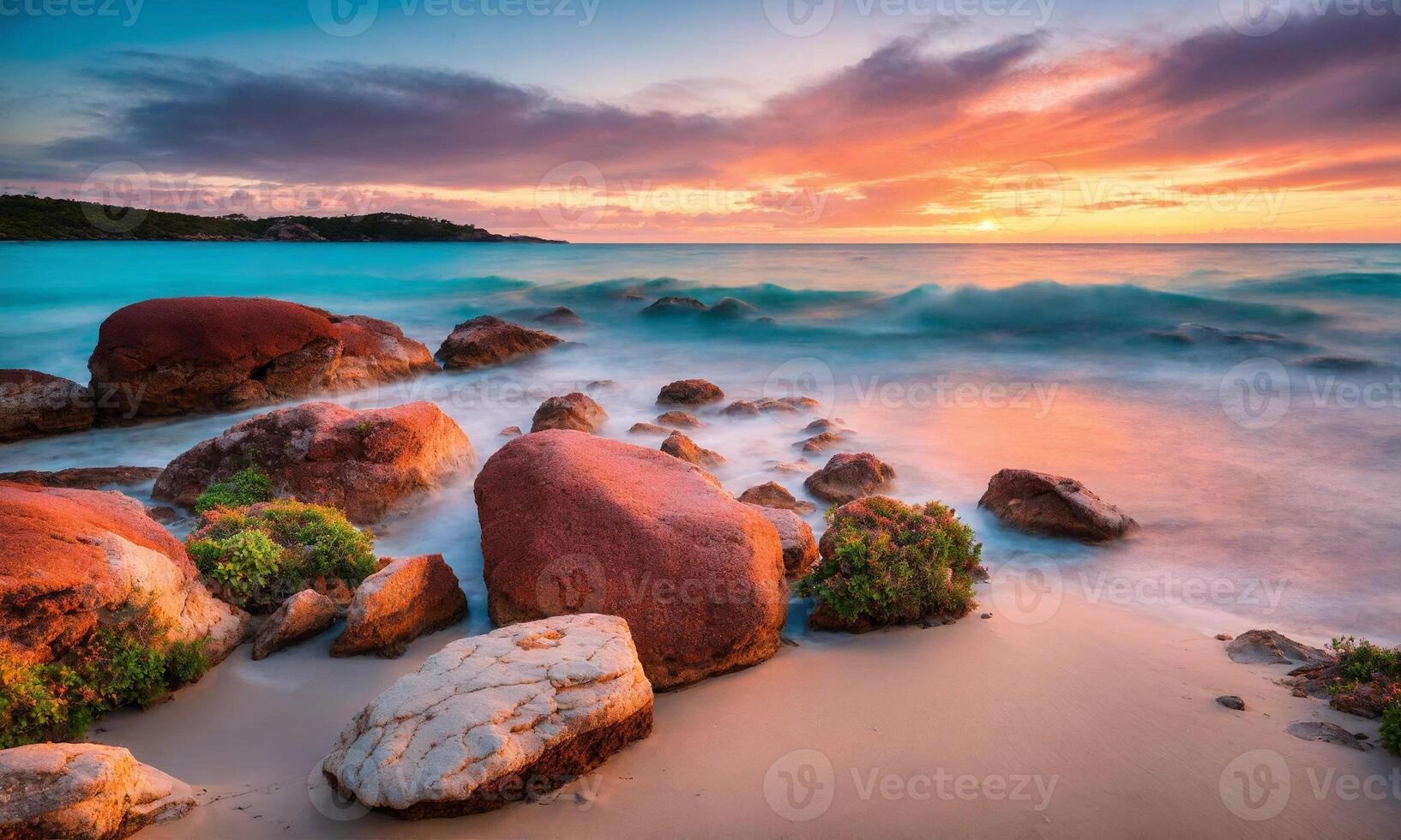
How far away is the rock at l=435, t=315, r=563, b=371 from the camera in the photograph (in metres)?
20.9

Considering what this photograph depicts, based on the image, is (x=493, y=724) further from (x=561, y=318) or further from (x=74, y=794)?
(x=561, y=318)

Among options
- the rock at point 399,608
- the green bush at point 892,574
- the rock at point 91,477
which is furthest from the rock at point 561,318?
the green bush at point 892,574

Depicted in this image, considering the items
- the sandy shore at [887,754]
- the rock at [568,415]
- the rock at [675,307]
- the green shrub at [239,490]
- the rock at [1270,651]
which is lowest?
the sandy shore at [887,754]

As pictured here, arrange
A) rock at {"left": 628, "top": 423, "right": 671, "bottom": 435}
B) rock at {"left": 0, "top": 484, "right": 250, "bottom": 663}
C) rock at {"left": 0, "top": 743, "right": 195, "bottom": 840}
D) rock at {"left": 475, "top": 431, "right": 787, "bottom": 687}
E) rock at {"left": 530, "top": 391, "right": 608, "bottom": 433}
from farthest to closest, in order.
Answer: rock at {"left": 628, "top": 423, "right": 671, "bottom": 435} < rock at {"left": 530, "top": 391, "right": 608, "bottom": 433} < rock at {"left": 475, "top": 431, "right": 787, "bottom": 687} < rock at {"left": 0, "top": 484, "right": 250, "bottom": 663} < rock at {"left": 0, "top": 743, "right": 195, "bottom": 840}

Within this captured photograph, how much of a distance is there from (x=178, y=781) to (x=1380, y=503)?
590 inches

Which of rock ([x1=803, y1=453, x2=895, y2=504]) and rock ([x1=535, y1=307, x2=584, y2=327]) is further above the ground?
rock ([x1=535, y1=307, x2=584, y2=327])

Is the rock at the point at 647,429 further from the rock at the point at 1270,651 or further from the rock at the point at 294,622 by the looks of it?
the rock at the point at 1270,651

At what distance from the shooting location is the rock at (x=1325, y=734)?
16.6 feet

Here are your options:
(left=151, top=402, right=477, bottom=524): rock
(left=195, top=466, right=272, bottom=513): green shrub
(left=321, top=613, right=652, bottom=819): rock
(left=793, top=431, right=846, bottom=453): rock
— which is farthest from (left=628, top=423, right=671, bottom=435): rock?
(left=321, top=613, right=652, bottom=819): rock

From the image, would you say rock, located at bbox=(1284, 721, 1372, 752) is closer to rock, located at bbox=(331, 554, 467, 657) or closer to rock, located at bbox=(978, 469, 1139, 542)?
rock, located at bbox=(978, 469, 1139, 542)

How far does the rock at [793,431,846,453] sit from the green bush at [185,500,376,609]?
7889 mm

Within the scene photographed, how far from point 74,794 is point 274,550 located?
3535mm

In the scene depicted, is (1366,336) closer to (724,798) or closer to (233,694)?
(724,798)

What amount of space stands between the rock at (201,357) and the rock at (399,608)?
34.3 feet
